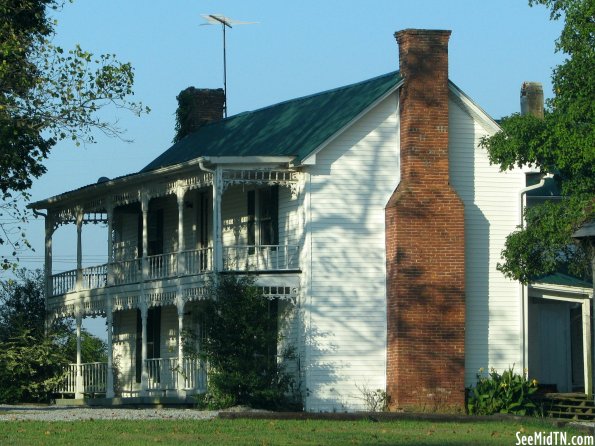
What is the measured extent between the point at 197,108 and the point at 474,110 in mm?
13079

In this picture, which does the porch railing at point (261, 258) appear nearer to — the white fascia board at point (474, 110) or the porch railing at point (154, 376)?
the porch railing at point (154, 376)

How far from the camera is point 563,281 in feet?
111

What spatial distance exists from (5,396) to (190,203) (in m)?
7.10

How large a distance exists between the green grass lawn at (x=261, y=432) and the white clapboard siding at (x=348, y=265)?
16.9 feet

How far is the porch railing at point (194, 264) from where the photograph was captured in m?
32.2

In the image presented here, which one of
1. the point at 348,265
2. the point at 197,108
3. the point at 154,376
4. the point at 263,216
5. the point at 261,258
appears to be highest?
the point at 197,108

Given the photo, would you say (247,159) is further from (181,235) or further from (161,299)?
(161,299)

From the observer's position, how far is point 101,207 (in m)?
38.4

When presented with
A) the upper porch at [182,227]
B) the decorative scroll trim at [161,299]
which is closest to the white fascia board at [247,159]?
the upper porch at [182,227]

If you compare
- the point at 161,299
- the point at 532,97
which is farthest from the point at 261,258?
the point at 532,97

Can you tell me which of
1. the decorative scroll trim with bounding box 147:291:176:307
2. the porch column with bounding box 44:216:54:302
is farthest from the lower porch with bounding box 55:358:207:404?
the porch column with bounding box 44:216:54:302

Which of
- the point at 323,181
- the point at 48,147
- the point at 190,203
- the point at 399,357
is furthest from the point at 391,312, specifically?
the point at 48,147

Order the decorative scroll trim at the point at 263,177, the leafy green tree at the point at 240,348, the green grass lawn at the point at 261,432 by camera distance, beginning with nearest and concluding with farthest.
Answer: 1. the green grass lawn at the point at 261,432
2. the leafy green tree at the point at 240,348
3. the decorative scroll trim at the point at 263,177

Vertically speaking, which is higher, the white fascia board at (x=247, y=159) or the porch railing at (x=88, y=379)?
the white fascia board at (x=247, y=159)
